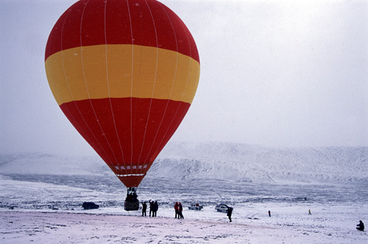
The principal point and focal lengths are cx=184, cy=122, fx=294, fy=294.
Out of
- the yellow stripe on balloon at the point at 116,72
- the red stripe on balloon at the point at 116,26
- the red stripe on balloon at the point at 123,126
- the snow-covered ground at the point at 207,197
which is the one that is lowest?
the snow-covered ground at the point at 207,197

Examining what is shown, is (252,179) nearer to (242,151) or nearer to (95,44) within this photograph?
(242,151)

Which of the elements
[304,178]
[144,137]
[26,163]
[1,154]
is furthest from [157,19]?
[1,154]

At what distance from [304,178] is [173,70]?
72.8m

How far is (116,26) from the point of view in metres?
11.5

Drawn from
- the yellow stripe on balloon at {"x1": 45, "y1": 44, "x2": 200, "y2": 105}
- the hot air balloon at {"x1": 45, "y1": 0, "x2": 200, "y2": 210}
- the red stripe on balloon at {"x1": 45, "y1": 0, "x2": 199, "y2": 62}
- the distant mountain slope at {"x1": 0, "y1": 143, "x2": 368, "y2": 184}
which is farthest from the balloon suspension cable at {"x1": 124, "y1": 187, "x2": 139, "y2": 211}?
the distant mountain slope at {"x1": 0, "y1": 143, "x2": 368, "y2": 184}

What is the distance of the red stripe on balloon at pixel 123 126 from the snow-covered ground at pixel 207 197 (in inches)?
102

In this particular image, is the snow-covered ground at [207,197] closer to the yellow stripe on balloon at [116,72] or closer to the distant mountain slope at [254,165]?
the distant mountain slope at [254,165]

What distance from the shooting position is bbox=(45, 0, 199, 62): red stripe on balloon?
1152 cm

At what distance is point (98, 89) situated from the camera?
1158cm

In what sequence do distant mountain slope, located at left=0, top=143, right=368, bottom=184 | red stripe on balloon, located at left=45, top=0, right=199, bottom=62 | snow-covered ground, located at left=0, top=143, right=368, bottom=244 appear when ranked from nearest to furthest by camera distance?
snow-covered ground, located at left=0, top=143, right=368, bottom=244
red stripe on balloon, located at left=45, top=0, right=199, bottom=62
distant mountain slope, located at left=0, top=143, right=368, bottom=184

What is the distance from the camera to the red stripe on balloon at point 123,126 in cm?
1179

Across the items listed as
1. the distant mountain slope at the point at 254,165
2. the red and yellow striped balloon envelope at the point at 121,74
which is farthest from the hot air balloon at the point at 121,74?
the distant mountain slope at the point at 254,165

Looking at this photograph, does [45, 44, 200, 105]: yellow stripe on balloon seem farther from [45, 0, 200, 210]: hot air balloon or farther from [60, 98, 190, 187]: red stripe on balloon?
[60, 98, 190, 187]: red stripe on balloon

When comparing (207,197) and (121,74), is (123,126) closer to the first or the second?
(121,74)
